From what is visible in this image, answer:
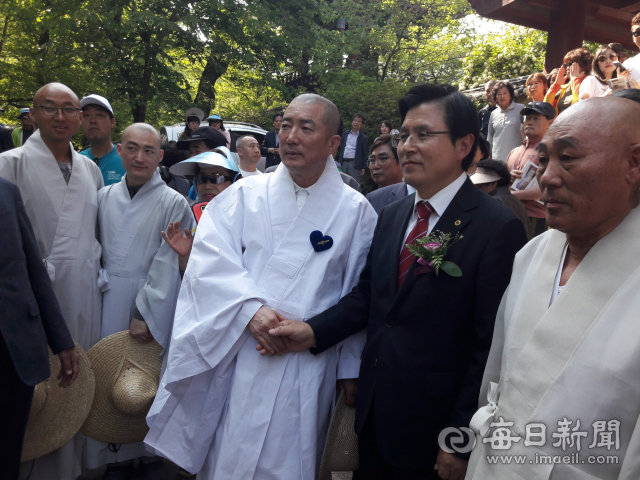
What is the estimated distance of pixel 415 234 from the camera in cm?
218

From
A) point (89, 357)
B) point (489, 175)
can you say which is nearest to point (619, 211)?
point (489, 175)

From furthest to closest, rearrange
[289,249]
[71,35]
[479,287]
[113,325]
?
[71,35]
[113,325]
[289,249]
[479,287]

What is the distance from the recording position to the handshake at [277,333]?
2.27 meters

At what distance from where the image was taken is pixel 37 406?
2703 mm

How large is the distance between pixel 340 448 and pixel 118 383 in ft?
4.74

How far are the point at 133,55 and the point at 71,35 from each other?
3.62 feet

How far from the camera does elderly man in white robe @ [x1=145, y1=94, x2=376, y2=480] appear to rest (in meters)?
2.31

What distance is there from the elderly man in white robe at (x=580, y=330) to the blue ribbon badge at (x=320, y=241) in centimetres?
107

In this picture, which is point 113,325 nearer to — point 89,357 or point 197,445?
point 89,357

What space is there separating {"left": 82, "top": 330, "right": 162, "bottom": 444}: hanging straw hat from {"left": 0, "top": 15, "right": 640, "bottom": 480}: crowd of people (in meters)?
0.02

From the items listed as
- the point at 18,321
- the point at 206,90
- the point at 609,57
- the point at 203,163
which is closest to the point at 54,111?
the point at 203,163

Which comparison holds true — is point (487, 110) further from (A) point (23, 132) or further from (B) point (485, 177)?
(A) point (23, 132)

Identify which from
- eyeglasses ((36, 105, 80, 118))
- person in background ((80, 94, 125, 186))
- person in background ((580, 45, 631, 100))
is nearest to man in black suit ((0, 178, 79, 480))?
eyeglasses ((36, 105, 80, 118))

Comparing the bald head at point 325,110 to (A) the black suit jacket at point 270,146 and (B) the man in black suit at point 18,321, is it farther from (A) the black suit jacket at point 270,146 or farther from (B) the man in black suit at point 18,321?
(A) the black suit jacket at point 270,146
